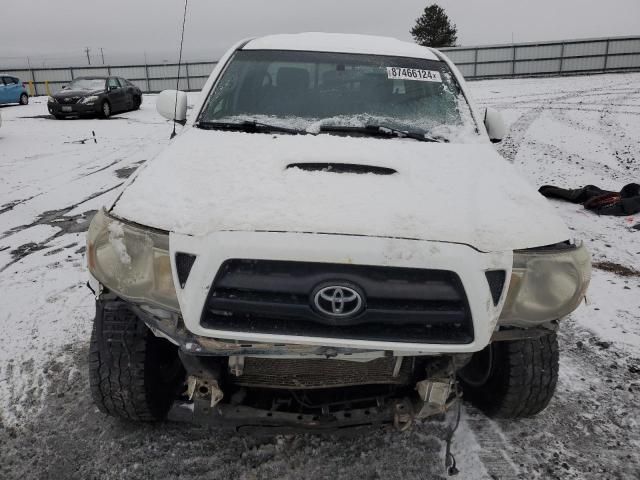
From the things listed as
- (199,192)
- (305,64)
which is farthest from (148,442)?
(305,64)

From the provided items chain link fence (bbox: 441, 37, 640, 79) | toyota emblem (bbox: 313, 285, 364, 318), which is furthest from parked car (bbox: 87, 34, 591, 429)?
chain link fence (bbox: 441, 37, 640, 79)

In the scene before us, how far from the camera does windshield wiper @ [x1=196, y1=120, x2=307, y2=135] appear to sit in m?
2.52

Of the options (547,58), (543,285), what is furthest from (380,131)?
(547,58)

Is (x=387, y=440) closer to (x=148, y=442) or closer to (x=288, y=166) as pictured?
(x=148, y=442)

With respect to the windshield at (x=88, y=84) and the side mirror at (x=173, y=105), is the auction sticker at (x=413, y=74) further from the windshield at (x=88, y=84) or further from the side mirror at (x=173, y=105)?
the windshield at (x=88, y=84)

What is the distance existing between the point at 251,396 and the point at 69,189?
566 centimetres

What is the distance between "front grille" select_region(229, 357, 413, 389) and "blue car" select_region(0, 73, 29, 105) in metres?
20.8

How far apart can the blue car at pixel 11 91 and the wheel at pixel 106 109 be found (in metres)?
6.23

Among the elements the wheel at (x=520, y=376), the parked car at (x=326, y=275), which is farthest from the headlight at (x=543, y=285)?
the wheel at (x=520, y=376)

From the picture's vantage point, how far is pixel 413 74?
3.03m

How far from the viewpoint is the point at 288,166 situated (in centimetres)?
208

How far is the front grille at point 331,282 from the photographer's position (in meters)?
1.62

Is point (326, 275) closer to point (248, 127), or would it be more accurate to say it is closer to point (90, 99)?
point (248, 127)

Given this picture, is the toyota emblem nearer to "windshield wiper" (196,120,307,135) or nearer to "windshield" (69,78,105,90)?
"windshield wiper" (196,120,307,135)
